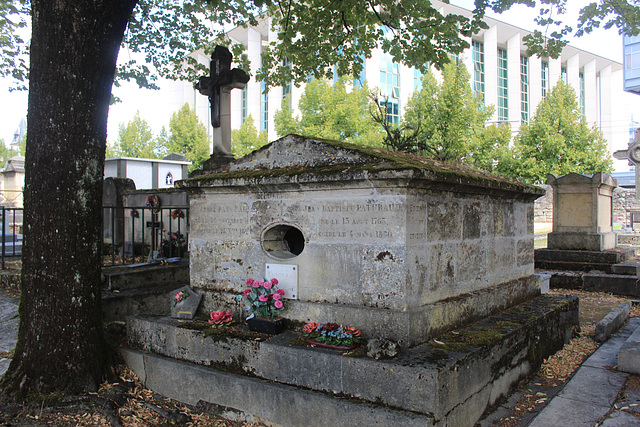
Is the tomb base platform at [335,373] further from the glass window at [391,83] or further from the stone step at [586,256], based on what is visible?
the glass window at [391,83]

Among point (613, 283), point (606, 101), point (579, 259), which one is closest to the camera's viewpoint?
point (613, 283)

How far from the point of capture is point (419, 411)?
9.65 feet

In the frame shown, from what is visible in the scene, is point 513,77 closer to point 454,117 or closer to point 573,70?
point 573,70

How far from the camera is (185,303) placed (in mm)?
4676

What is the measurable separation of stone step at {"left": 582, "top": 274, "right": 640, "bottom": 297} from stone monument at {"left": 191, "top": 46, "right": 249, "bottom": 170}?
768cm

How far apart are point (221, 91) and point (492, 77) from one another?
4194 centimetres

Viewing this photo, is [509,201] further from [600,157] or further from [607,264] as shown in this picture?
[600,157]

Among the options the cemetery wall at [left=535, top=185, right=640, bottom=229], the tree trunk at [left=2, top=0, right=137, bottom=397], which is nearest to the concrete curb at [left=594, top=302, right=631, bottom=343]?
the tree trunk at [left=2, top=0, right=137, bottom=397]

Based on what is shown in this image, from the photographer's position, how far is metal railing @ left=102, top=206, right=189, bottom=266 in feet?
23.1

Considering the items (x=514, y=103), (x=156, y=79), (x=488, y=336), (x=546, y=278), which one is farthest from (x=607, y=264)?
(x=514, y=103)

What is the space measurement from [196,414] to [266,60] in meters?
7.73

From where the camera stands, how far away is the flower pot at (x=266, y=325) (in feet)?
13.0

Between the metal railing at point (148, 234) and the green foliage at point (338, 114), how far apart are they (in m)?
16.4

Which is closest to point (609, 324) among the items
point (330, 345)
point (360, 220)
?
point (360, 220)
